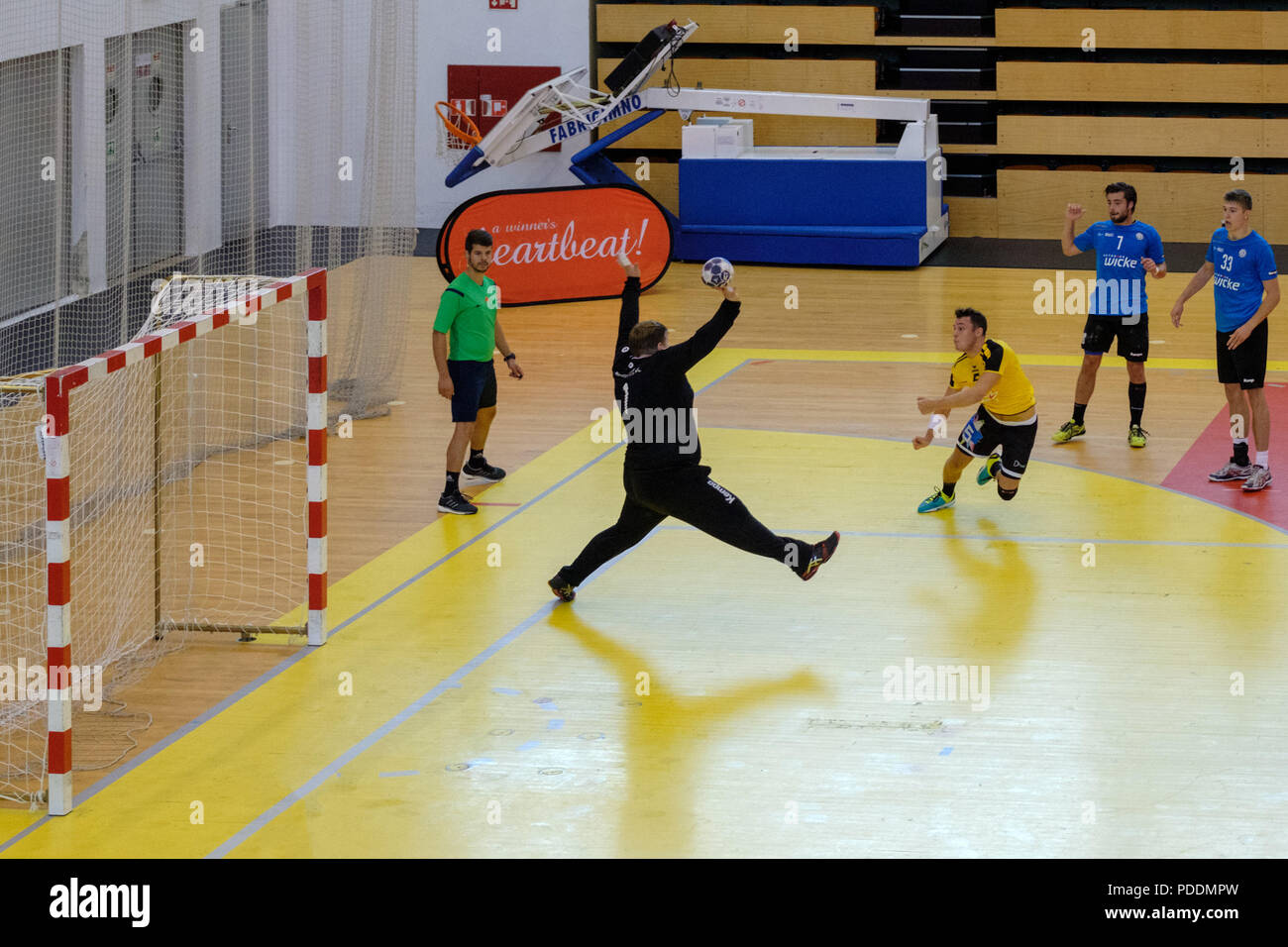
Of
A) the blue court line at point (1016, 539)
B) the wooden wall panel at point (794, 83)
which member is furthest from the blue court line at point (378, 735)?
the wooden wall panel at point (794, 83)

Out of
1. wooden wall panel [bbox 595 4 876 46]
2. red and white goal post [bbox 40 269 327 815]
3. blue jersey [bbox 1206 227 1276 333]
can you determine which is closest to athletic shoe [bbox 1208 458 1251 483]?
blue jersey [bbox 1206 227 1276 333]

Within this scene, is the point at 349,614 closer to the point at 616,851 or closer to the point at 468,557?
the point at 468,557

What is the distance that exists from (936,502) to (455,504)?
3320 mm

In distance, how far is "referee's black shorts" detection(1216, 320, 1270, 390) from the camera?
11.4m

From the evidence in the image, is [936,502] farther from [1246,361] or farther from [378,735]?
[378,735]

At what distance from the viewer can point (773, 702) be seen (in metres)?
8.09

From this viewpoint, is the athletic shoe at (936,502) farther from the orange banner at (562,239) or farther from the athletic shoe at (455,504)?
the orange banner at (562,239)

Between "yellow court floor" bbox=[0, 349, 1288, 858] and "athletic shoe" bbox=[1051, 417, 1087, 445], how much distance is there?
4.88 ft

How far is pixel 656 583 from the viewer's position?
995 cm

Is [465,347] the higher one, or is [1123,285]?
[1123,285]

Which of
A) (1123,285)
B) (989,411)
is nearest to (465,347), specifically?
(989,411)

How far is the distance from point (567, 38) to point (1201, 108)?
915 cm

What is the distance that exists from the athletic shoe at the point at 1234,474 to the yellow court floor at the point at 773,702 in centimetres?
45

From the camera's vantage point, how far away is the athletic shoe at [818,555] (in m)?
9.32
